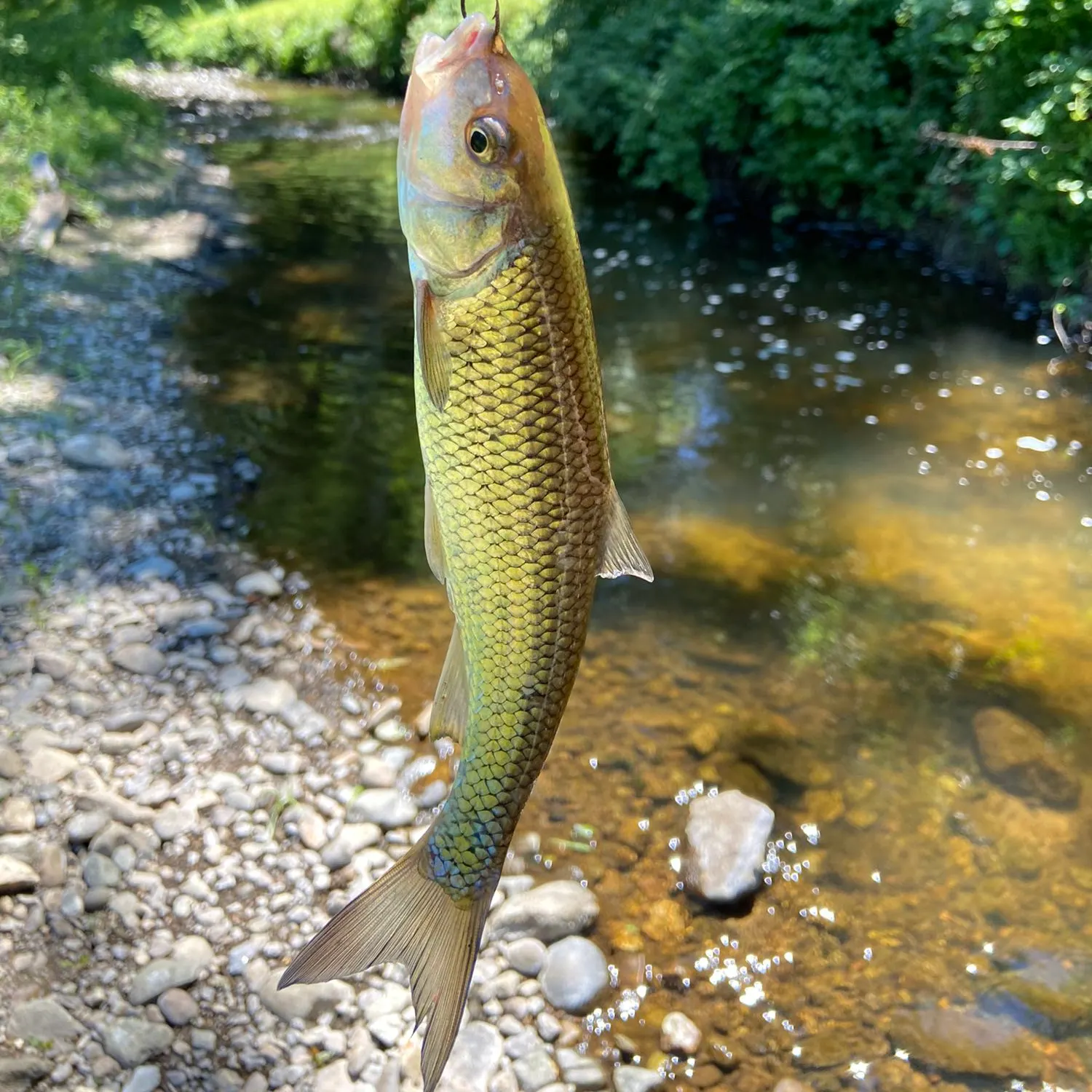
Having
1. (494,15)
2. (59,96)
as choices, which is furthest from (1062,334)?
(59,96)

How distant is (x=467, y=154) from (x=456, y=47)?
163 millimetres

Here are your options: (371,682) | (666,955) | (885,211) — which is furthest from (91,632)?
(885,211)

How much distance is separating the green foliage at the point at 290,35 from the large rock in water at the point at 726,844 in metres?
18.8

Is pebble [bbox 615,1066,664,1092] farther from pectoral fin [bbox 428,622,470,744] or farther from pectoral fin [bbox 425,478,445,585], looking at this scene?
pectoral fin [bbox 425,478,445,585]

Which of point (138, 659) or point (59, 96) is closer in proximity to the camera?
point (138, 659)

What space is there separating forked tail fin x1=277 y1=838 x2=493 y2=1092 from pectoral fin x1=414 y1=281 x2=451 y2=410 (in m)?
0.94

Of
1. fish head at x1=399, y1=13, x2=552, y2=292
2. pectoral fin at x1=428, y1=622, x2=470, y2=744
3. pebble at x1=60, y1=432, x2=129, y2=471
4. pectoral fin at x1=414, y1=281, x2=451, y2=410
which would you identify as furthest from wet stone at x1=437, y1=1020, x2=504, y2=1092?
pebble at x1=60, y1=432, x2=129, y2=471

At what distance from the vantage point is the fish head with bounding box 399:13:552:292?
1.64 metres

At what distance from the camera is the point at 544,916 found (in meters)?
3.66

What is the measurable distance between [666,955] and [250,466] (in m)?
4.05

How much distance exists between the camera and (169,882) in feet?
11.8

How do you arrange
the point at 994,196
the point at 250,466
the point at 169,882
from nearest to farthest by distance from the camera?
1. the point at 169,882
2. the point at 250,466
3. the point at 994,196

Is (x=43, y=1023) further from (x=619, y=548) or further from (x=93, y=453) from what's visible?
(x=93, y=453)

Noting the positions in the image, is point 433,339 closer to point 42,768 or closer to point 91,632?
point 42,768
